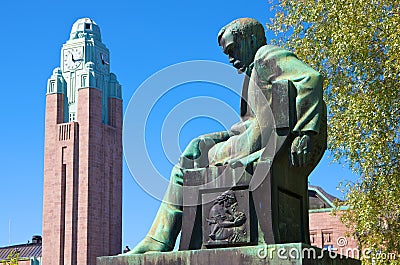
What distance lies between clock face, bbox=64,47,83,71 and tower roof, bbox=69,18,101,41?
57.5 inches

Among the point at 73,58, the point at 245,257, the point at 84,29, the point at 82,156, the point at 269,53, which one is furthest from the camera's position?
the point at 73,58

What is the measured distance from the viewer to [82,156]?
76.8 meters

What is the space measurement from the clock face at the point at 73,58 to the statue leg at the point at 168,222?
2971 inches

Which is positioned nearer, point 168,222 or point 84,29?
point 168,222

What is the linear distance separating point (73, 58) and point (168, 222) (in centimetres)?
7722

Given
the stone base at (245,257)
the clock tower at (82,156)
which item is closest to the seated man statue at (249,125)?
the stone base at (245,257)

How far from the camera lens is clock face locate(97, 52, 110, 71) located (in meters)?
82.5

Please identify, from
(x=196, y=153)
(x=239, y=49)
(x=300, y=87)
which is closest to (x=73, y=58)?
(x=239, y=49)

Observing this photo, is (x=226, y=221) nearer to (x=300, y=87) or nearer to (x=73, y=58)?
(x=300, y=87)

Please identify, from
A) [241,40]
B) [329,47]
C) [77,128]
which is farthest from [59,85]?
[241,40]

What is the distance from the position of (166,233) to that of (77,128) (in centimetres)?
7271

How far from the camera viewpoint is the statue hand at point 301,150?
20.2 ft

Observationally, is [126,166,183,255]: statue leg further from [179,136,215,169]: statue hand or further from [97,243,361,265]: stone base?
[97,243,361,265]: stone base

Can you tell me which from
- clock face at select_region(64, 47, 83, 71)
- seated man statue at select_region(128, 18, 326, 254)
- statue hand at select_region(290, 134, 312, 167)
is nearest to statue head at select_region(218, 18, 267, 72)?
seated man statue at select_region(128, 18, 326, 254)
